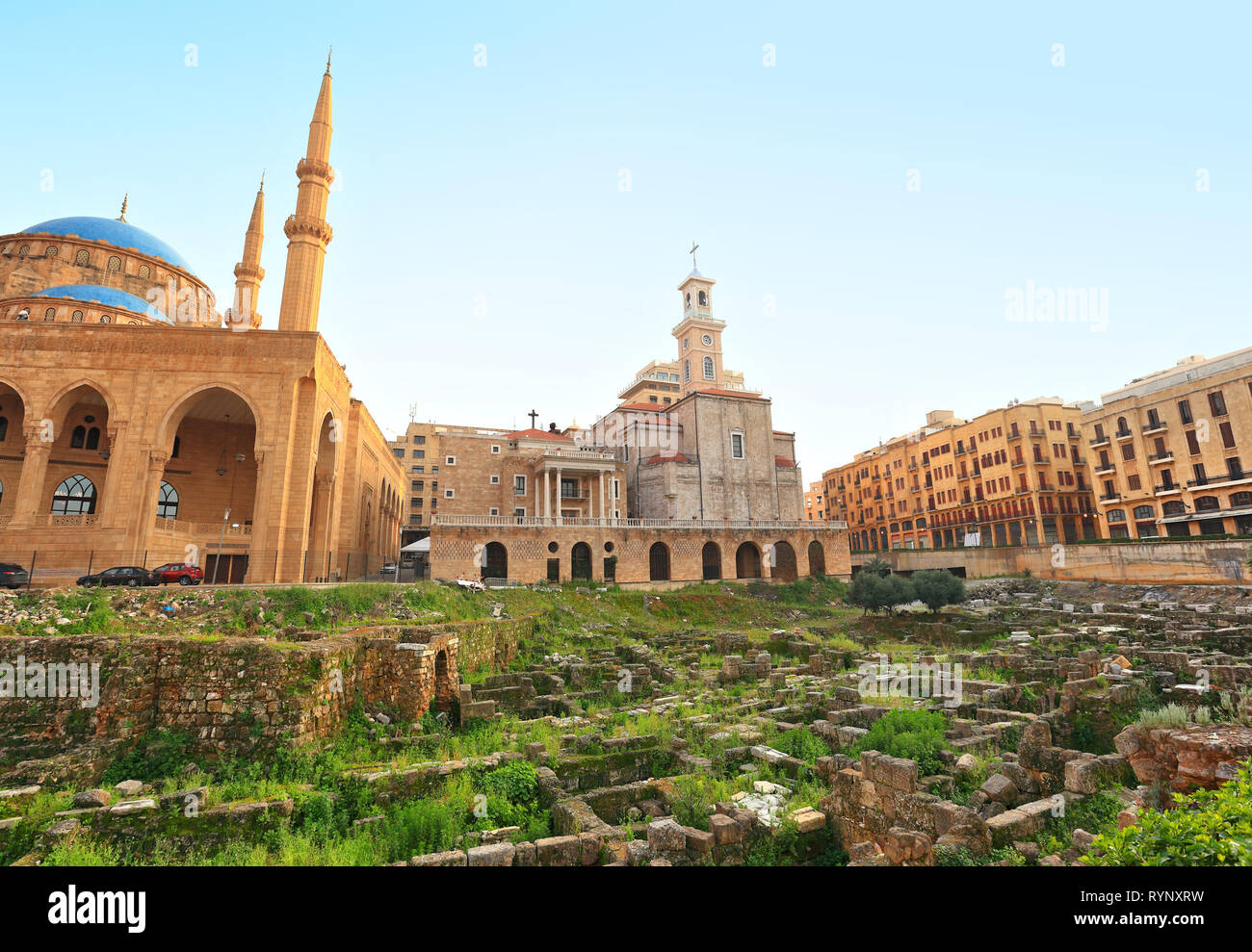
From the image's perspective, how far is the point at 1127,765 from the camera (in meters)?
8.10

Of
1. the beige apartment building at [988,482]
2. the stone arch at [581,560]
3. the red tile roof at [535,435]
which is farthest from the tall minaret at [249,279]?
the beige apartment building at [988,482]

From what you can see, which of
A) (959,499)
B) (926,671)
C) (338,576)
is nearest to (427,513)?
(338,576)

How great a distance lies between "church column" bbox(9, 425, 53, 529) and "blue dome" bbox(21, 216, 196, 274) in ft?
70.8

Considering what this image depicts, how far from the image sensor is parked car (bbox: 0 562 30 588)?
1912cm

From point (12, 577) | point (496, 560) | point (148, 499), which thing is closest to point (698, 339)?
point (496, 560)

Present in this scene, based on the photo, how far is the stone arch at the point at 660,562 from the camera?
4344 centimetres

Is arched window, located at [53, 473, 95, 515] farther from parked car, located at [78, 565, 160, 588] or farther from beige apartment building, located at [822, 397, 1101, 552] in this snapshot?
beige apartment building, located at [822, 397, 1101, 552]

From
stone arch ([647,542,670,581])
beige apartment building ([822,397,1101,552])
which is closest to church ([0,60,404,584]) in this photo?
stone arch ([647,542,670,581])

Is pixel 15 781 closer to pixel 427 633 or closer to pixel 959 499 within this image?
pixel 427 633

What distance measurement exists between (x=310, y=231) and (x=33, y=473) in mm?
15739

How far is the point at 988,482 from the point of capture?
179ft

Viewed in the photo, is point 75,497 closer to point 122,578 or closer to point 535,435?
point 122,578
